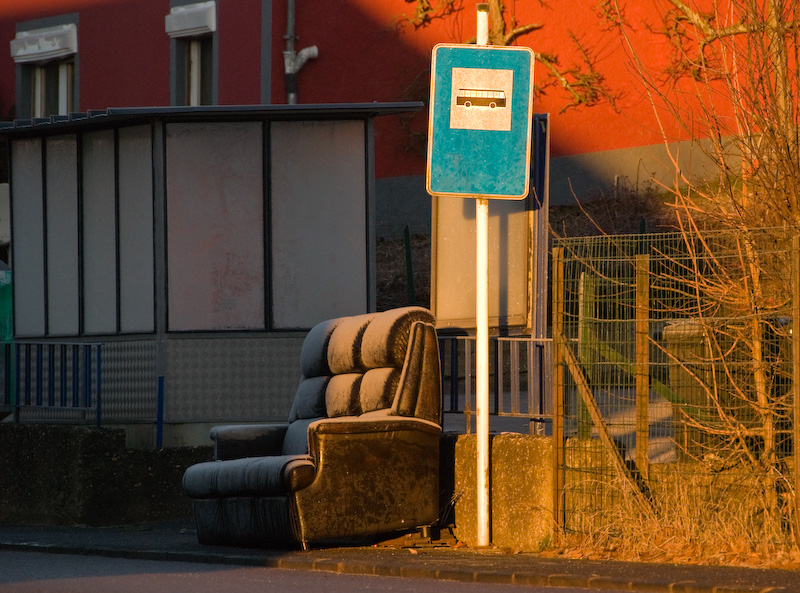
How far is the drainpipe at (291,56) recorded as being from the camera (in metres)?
21.1

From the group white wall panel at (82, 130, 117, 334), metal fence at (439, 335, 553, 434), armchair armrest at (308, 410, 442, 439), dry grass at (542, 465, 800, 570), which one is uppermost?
white wall panel at (82, 130, 117, 334)

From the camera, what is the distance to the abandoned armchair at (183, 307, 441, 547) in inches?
323

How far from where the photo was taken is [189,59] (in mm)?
22688

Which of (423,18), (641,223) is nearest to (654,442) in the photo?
(641,223)

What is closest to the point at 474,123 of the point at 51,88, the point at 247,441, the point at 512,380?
the point at 512,380

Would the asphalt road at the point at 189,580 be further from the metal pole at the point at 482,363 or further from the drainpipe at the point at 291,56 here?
the drainpipe at the point at 291,56

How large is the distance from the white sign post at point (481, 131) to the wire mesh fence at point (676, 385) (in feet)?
1.71

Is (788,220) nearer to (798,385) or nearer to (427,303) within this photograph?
(798,385)

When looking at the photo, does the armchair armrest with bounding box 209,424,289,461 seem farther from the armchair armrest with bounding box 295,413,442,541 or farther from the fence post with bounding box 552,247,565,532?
the fence post with bounding box 552,247,565,532

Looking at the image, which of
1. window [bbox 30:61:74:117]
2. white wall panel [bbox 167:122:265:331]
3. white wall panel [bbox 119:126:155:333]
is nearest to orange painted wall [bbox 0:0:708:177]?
window [bbox 30:61:74:117]

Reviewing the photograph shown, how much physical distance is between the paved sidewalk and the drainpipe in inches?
467

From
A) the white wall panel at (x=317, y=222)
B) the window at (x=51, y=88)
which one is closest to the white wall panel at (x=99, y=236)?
the white wall panel at (x=317, y=222)

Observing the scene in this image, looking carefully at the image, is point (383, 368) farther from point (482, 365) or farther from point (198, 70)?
point (198, 70)

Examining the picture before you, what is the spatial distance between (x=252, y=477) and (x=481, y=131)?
7.78 ft
